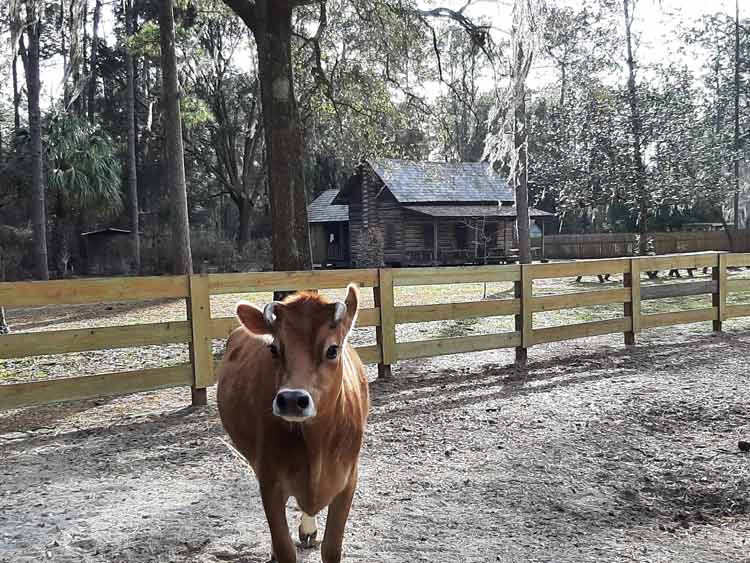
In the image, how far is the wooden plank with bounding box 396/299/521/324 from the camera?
7762 millimetres

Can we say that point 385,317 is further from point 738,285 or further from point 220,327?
point 738,285

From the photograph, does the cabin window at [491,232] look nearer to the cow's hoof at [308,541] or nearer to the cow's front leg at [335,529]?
the cow's hoof at [308,541]

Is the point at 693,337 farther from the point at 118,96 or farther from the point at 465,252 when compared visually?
the point at 118,96

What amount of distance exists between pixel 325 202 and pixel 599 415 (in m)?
34.0

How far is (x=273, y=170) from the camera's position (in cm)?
938

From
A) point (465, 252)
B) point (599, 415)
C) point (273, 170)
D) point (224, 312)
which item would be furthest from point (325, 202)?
point (599, 415)

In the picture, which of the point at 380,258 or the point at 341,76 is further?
the point at 380,258

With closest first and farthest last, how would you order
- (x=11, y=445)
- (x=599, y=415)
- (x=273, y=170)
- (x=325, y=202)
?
(x=11, y=445)
(x=599, y=415)
(x=273, y=170)
(x=325, y=202)

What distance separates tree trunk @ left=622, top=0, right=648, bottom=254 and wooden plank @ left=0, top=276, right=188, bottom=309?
20479 mm

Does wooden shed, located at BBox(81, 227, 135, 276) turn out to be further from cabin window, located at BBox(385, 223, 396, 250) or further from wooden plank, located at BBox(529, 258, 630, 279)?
wooden plank, located at BBox(529, 258, 630, 279)

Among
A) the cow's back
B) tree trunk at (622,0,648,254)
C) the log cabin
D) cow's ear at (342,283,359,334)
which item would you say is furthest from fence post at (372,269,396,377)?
the log cabin

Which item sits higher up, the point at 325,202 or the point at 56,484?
the point at 325,202

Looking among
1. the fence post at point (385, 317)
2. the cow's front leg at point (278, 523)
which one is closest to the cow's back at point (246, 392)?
the cow's front leg at point (278, 523)

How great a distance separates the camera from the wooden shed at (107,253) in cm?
3169
